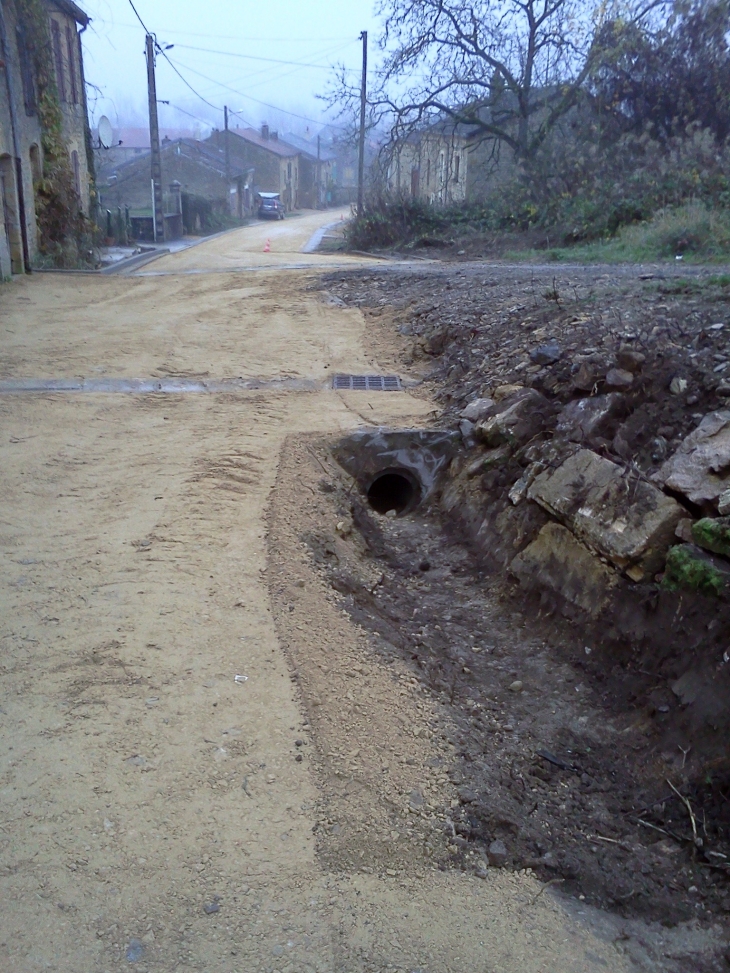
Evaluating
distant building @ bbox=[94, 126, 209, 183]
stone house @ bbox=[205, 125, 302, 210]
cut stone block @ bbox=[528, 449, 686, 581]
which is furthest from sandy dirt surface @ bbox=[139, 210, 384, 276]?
stone house @ bbox=[205, 125, 302, 210]

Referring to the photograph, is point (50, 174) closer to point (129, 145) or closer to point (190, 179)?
point (190, 179)

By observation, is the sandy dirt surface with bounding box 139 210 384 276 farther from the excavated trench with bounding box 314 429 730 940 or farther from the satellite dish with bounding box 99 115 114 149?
the excavated trench with bounding box 314 429 730 940

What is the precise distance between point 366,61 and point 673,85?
1914 centimetres

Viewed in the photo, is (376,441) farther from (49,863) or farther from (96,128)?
(96,128)

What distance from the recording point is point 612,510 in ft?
17.0

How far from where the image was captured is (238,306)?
Result: 12.9 metres

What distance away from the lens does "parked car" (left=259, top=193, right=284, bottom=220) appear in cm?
5156

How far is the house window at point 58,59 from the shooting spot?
21.1 meters

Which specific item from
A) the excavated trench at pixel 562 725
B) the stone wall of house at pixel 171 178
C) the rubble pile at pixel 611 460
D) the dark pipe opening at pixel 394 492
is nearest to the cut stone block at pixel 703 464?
the rubble pile at pixel 611 460

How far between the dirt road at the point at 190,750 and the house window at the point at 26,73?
1344 centimetres

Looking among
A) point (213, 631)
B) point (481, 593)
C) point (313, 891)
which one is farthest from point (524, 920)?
point (481, 593)

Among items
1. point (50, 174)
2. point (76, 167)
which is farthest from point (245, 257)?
point (76, 167)

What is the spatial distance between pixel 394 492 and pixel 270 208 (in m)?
47.9

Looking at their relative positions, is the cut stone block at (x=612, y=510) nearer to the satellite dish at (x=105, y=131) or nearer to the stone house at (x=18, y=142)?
the stone house at (x=18, y=142)
